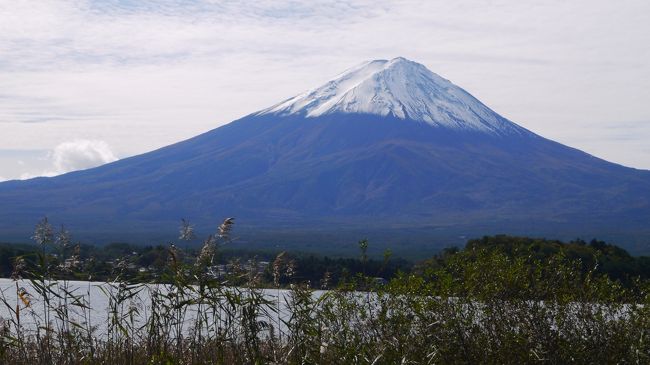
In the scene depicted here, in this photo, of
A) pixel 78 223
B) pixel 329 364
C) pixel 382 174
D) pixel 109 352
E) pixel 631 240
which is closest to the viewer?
pixel 329 364

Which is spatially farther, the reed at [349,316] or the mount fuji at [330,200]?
the mount fuji at [330,200]

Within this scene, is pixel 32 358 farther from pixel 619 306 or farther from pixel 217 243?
pixel 619 306

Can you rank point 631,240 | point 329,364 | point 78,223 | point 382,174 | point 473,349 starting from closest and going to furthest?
point 329,364
point 473,349
point 631,240
point 78,223
point 382,174

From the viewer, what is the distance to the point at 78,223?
440 ft

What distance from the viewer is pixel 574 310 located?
372 inches

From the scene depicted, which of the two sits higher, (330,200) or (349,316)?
(330,200)

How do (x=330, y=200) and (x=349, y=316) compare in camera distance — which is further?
(x=330, y=200)

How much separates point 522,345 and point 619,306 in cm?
110

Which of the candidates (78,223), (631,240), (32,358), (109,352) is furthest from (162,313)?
(78,223)

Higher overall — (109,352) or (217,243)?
(217,243)

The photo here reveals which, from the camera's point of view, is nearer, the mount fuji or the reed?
the reed

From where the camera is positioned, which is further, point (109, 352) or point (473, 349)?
point (473, 349)

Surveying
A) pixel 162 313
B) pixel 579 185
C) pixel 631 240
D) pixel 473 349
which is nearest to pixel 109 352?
pixel 162 313

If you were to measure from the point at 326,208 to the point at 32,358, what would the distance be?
17503 centimetres
